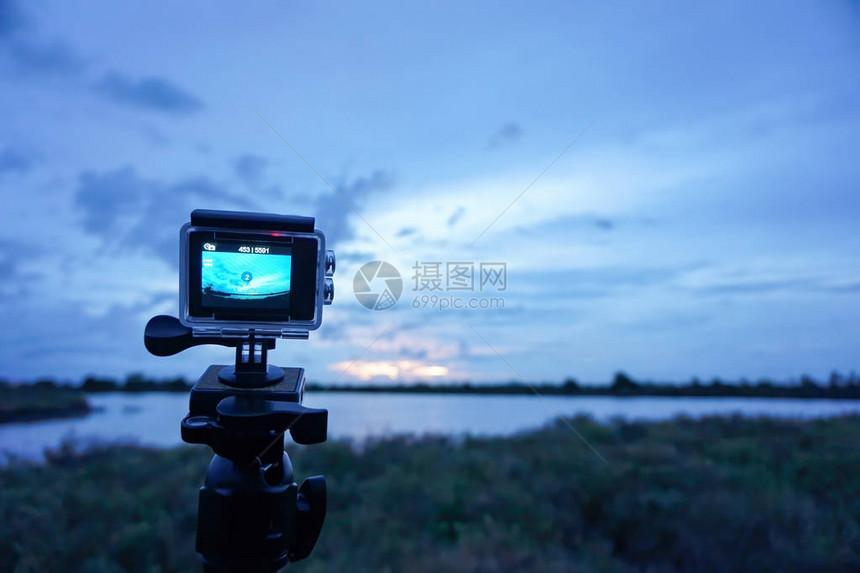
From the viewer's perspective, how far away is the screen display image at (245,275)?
1620 mm

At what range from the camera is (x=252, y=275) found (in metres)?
1.64

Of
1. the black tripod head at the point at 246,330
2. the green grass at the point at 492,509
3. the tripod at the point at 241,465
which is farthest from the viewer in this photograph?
the green grass at the point at 492,509

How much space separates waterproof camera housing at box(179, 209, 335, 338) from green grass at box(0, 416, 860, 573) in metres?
2.86

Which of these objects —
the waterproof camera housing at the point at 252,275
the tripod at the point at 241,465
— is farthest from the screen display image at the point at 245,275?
the tripod at the point at 241,465

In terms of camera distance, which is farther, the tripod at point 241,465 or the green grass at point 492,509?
the green grass at point 492,509

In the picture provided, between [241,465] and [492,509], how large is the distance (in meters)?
3.65

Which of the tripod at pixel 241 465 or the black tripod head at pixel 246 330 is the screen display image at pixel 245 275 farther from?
the tripod at pixel 241 465

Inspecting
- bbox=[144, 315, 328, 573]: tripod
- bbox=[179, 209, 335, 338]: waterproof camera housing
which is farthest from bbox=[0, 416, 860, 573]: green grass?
bbox=[179, 209, 335, 338]: waterproof camera housing

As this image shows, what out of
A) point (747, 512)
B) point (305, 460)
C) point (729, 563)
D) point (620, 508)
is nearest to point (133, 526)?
point (305, 460)

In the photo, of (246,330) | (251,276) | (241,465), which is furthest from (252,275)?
(241,465)

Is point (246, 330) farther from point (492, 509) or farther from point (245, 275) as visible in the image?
point (492, 509)

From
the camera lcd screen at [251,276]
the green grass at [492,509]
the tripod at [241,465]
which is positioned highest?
the camera lcd screen at [251,276]

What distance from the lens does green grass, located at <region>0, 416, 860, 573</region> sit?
4.03m

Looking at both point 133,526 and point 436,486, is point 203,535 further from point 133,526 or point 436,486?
point 436,486
